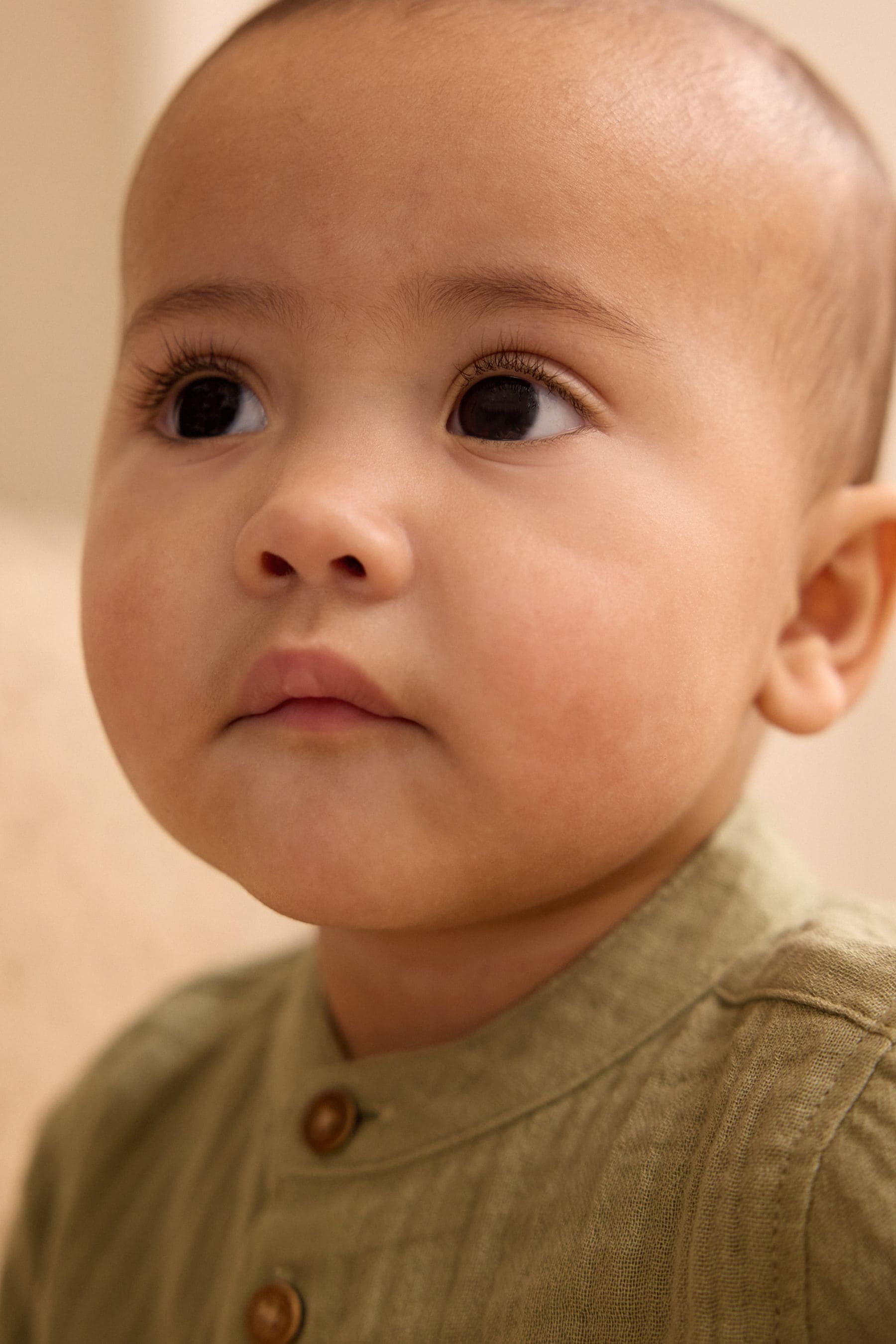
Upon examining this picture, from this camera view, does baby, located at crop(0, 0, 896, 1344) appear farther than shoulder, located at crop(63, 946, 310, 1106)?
No

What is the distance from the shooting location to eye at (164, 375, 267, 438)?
66 centimetres

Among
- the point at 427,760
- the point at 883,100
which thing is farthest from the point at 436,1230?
the point at 883,100

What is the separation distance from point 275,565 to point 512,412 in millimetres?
131

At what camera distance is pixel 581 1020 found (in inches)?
25.9

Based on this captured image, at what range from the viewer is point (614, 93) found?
0.61m

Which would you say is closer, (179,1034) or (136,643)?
(136,643)

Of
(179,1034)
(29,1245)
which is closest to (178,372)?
(179,1034)

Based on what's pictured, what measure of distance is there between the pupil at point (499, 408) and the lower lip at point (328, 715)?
0.14 meters

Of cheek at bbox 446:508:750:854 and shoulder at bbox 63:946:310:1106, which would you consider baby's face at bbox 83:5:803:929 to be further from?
shoulder at bbox 63:946:310:1106

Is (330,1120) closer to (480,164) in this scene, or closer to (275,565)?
(275,565)

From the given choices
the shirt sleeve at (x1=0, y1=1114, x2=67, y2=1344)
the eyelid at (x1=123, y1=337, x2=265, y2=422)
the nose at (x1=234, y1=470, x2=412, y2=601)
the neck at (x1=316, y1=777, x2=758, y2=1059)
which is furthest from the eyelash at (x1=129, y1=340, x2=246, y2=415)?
the shirt sleeve at (x1=0, y1=1114, x2=67, y2=1344)

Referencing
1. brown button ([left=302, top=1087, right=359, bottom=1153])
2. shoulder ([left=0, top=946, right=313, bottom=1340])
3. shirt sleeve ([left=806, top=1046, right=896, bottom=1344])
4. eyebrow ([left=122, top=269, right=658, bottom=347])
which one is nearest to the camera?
shirt sleeve ([left=806, top=1046, right=896, bottom=1344])

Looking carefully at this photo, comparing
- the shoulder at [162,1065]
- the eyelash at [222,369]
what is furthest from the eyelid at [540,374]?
the shoulder at [162,1065]

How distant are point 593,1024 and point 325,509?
294 mm
